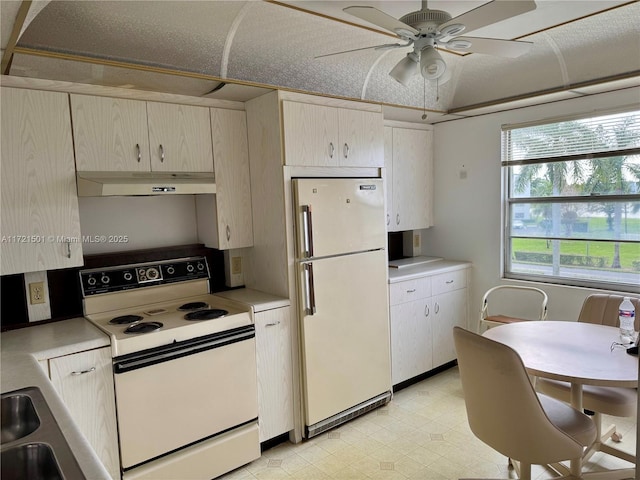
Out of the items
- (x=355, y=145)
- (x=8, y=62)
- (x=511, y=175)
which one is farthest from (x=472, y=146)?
(x=8, y=62)

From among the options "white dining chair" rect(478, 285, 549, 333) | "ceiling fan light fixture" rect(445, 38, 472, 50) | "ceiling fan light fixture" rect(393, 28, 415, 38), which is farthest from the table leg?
"ceiling fan light fixture" rect(393, 28, 415, 38)

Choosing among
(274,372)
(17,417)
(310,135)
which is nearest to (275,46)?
(310,135)

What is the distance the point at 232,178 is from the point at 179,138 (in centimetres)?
44

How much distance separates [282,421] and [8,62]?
2571 millimetres

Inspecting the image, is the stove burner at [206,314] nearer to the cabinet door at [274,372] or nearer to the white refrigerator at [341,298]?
the cabinet door at [274,372]

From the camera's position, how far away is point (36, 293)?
8.45 ft

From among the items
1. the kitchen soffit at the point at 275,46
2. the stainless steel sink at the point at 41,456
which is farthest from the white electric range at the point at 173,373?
the kitchen soffit at the point at 275,46

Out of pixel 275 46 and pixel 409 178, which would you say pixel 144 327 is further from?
pixel 409 178

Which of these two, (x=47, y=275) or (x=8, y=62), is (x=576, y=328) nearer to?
(x=47, y=275)

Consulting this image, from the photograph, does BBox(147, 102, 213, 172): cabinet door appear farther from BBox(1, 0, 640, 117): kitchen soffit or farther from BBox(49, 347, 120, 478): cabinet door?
BBox(49, 347, 120, 478): cabinet door

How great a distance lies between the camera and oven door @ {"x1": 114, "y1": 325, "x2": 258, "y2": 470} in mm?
2324

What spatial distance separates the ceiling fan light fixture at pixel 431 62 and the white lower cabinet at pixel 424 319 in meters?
1.90

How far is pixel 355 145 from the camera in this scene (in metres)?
3.27

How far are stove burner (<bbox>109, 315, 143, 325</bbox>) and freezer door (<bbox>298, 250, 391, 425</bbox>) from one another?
1046 millimetres
